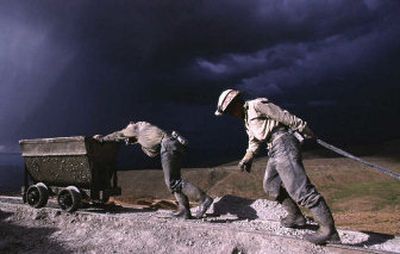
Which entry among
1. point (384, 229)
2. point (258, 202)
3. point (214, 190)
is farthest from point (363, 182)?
point (258, 202)

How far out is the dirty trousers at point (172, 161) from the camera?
7.68 meters

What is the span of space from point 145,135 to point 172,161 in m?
0.69

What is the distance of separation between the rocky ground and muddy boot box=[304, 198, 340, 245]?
97 millimetres

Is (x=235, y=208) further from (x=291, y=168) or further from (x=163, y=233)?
(x=291, y=168)

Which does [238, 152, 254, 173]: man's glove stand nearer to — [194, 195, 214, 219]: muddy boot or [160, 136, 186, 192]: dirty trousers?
[194, 195, 214, 219]: muddy boot

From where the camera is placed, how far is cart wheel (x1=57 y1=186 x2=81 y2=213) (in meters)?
8.38

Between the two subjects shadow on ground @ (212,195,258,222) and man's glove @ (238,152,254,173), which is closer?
man's glove @ (238,152,254,173)

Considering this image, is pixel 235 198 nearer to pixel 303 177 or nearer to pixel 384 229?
pixel 303 177

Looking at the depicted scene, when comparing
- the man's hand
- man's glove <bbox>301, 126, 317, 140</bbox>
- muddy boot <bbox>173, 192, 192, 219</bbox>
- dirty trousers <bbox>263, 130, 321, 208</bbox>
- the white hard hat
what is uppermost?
the white hard hat

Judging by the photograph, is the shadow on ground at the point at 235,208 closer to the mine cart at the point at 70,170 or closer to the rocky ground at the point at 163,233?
the rocky ground at the point at 163,233

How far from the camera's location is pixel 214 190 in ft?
66.1

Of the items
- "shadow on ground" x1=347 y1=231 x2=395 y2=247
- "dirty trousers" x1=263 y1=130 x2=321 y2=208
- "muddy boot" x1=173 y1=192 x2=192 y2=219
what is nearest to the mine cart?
"muddy boot" x1=173 y1=192 x2=192 y2=219

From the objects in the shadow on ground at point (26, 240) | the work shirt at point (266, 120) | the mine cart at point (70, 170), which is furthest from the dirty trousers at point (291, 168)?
the mine cart at point (70, 170)

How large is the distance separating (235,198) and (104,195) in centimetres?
245
